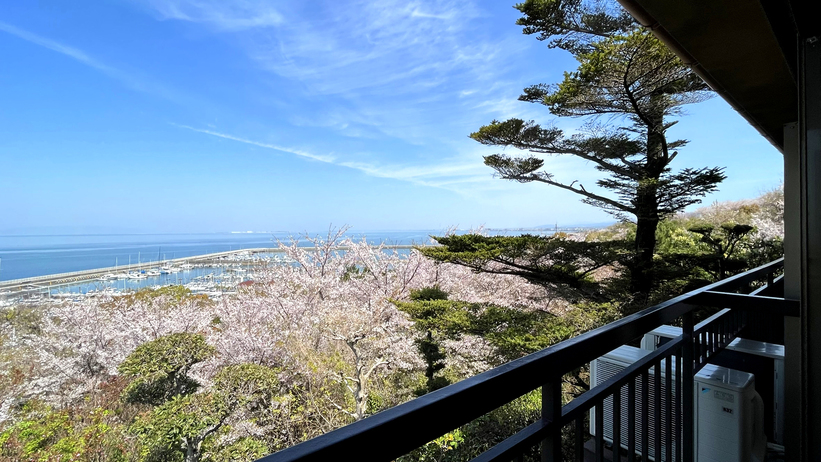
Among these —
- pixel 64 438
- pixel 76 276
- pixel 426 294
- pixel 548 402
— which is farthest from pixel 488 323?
pixel 76 276

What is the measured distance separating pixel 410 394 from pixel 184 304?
4.79 metres

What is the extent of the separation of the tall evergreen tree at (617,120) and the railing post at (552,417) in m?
5.24

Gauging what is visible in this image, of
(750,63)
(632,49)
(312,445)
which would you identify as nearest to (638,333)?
(312,445)

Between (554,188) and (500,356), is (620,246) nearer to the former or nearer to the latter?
(554,188)

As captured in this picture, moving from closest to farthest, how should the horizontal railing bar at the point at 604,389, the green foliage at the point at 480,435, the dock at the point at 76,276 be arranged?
the horizontal railing bar at the point at 604,389
the green foliage at the point at 480,435
the dock at the point at 76,276

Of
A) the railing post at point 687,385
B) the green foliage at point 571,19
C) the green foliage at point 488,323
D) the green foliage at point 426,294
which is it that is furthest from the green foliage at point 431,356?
the green foliage at point 571,19

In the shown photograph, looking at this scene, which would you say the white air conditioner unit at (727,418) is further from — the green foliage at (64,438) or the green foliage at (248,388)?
the green foliage at (64,438)

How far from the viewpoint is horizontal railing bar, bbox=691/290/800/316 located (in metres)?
1.18

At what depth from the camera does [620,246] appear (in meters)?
5.66

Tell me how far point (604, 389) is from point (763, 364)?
1.81m

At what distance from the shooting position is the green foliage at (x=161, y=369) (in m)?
5.02

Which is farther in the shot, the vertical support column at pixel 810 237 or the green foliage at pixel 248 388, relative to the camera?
the green foliage at pixel 248 388

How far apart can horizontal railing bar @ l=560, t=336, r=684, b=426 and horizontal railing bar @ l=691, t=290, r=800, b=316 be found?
0.40 meters

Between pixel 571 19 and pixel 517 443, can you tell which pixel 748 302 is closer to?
pixel 517 443
